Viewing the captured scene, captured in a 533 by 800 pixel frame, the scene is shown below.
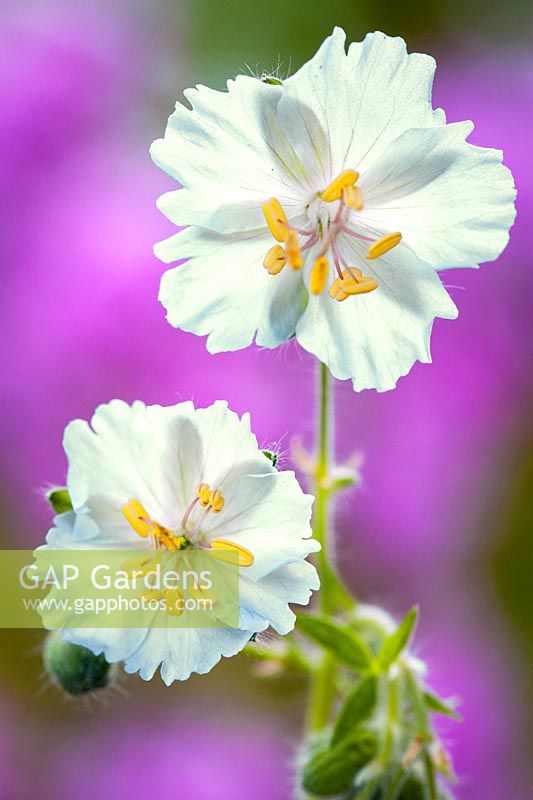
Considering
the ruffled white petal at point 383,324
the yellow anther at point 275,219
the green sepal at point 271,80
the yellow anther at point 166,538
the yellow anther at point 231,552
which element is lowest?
the yellow anther at point 231,552

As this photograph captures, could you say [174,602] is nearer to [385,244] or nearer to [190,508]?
[190,508]

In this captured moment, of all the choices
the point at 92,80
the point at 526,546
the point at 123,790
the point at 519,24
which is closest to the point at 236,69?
the point at 92,80

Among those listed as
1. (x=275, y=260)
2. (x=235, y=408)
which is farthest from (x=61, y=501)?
(x=235, y=408)

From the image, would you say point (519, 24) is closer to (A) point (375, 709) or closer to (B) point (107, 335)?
(B) point (107, 335)

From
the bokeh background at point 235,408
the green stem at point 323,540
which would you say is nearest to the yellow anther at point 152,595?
the green stem at point 323,540

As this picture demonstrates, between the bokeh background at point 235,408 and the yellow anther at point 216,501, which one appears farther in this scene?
the bokeh background at point 235,408

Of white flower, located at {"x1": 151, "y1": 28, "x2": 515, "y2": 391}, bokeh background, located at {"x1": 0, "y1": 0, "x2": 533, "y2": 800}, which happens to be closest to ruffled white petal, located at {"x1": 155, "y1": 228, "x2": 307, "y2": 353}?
white flower, located at {"x1": 151, "y1": 28, "x2": 515, "y2": 391}

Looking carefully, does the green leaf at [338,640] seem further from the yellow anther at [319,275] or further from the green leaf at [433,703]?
the yellow anther at [319,275]

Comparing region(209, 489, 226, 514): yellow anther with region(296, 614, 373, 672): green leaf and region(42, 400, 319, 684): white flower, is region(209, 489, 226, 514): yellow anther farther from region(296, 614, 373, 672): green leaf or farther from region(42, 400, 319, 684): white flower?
region(296, 614, 373, 672): green leaf
